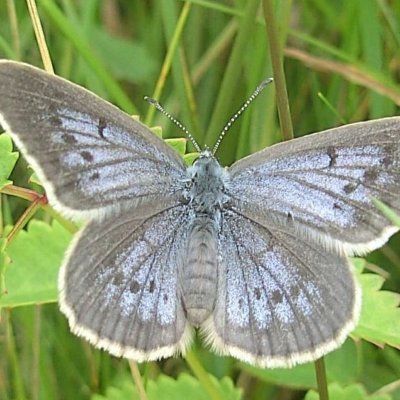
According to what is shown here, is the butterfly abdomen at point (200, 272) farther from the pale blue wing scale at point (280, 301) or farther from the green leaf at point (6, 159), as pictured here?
the green leaf at point (6, 159)

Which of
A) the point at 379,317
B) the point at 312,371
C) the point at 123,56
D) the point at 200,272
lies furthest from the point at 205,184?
the point at 123,56

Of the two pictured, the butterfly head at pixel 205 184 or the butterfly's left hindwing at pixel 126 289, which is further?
the butterfly head at pixel 205 184

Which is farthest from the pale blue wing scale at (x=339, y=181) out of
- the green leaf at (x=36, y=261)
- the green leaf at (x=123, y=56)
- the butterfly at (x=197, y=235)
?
the green leaf at (x=123, y=56)

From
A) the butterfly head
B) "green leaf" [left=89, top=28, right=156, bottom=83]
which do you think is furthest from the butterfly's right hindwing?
"green leaf" [left=89, top=28, right=156, bottom=83]

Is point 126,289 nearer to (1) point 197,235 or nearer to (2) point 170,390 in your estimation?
(1) point 197,235

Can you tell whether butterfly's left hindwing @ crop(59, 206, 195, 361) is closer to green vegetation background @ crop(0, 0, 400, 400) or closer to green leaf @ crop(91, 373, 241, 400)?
green vegetation background @ crop(0, 0, 400, 400)

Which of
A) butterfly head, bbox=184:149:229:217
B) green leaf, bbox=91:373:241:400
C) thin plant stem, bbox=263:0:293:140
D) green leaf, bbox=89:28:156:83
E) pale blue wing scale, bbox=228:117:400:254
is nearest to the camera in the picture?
thin plant stem, bbox=263:0:293:140
